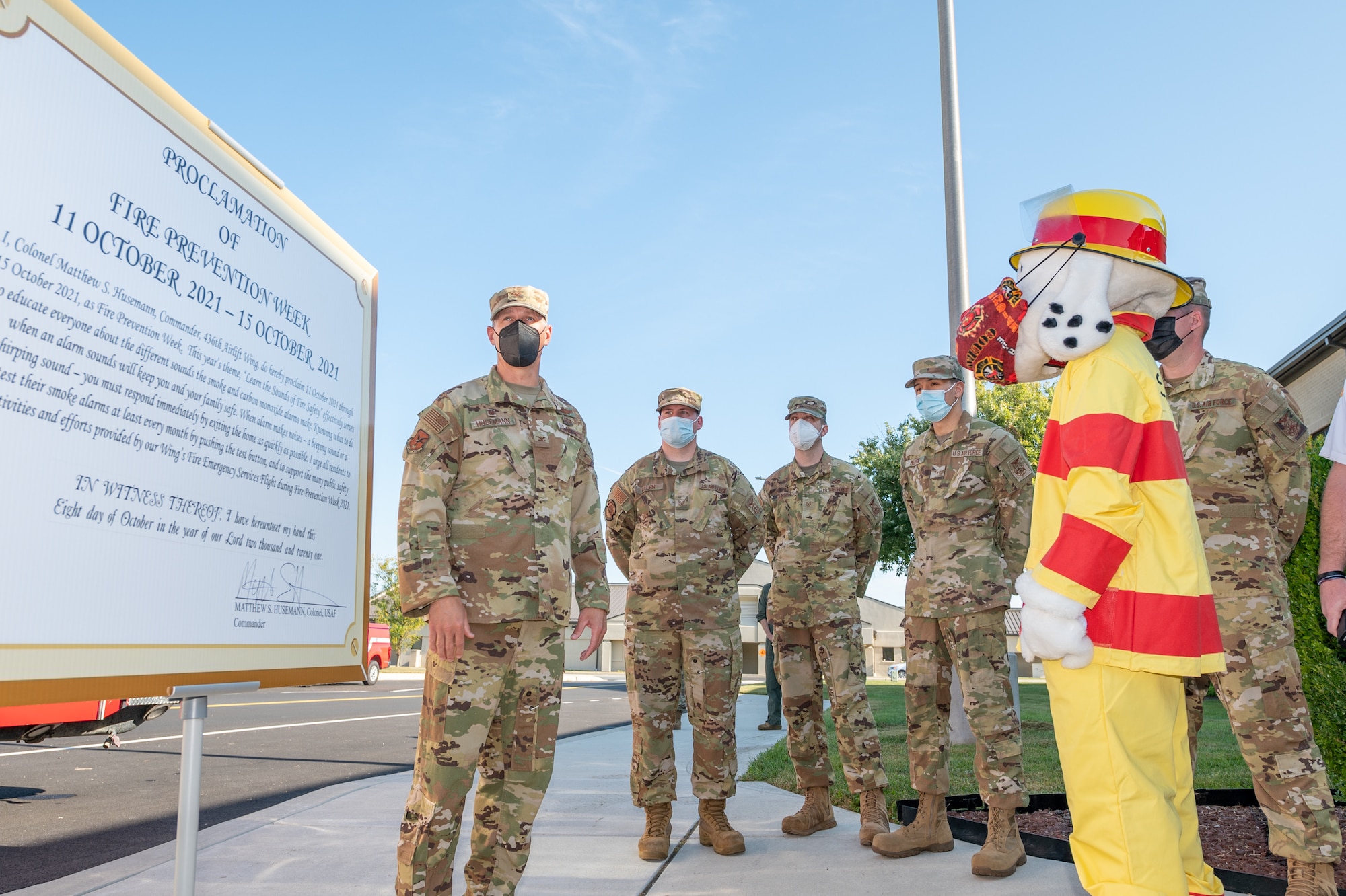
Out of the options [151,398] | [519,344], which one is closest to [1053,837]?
[519,344]

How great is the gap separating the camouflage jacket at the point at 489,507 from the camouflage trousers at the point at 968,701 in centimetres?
190

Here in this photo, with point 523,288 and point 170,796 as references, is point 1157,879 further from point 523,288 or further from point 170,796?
point 170,796

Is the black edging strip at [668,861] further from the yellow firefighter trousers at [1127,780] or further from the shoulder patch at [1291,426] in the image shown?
the shoulder patch at [1291,426]

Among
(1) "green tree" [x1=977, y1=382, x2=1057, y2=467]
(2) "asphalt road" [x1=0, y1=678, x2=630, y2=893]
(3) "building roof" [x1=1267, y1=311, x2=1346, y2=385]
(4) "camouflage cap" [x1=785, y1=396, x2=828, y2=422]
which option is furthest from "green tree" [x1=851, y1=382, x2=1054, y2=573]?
(4) "camouflage cap" [x1=785, y1=396, x2=828, y2=422]

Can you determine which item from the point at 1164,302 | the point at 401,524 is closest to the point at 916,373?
the point at 1164,302

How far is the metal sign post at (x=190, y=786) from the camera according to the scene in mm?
2867

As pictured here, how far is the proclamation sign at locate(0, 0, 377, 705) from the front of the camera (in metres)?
2.31

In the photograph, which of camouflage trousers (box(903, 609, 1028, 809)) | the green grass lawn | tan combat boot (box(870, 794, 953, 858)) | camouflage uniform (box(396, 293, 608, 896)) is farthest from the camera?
the green grass lawn

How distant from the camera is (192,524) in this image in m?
2.84

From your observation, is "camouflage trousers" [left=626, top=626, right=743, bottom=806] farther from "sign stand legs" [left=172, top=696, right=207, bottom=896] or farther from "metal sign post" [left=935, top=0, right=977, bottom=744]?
"metal sign post" [left=935, top=0, right=977, bottom=744]

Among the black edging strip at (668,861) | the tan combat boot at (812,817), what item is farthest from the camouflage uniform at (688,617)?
the tan combat boot at (812,817)

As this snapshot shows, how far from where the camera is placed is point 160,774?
8.27m

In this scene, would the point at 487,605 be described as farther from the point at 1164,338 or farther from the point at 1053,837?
the point at 1053,837

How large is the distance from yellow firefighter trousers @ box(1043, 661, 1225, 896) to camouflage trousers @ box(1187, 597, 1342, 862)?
1.13 meters
